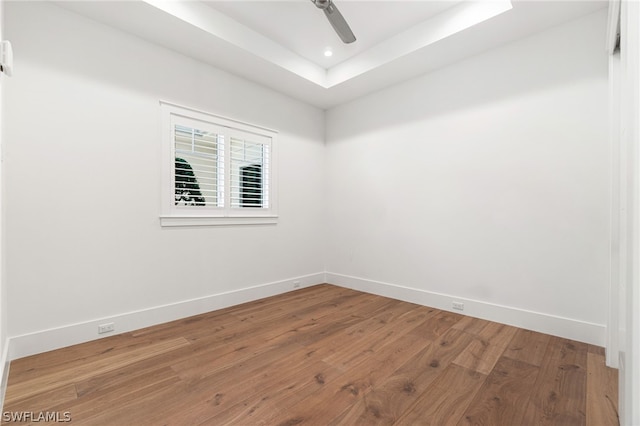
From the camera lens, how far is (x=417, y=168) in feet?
11.5

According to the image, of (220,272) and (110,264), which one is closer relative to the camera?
(110,264)

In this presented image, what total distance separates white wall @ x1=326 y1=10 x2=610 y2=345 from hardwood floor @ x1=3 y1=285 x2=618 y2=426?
469 millimetres

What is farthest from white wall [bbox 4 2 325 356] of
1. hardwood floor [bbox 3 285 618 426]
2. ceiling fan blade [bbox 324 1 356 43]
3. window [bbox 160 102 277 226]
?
ceiling fan blade [bbox 324 1 356 43]

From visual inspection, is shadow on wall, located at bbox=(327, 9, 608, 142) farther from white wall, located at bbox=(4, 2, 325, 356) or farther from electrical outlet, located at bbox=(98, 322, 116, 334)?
electrical outlet, located at bbox=(98, 322, 116, 334)

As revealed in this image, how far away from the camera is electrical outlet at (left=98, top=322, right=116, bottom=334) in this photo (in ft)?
8.00

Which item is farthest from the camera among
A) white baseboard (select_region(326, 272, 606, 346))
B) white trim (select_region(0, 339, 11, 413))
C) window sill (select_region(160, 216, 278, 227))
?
window sill (select_region(160, 216, 278, 227))

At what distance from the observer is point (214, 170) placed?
324cm

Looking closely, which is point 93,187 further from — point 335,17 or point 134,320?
point 335,17

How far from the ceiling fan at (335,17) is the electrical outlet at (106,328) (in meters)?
3.17

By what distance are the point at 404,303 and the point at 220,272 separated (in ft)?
7.35

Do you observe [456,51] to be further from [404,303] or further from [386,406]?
[386,406]

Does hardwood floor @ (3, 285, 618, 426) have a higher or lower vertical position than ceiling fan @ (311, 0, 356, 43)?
lower

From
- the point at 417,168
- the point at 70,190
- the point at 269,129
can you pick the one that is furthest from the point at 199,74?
the point at 417,168

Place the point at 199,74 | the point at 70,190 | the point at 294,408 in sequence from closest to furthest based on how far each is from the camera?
the point at 294,408 → the point at 70,190 → the point at 199,74
